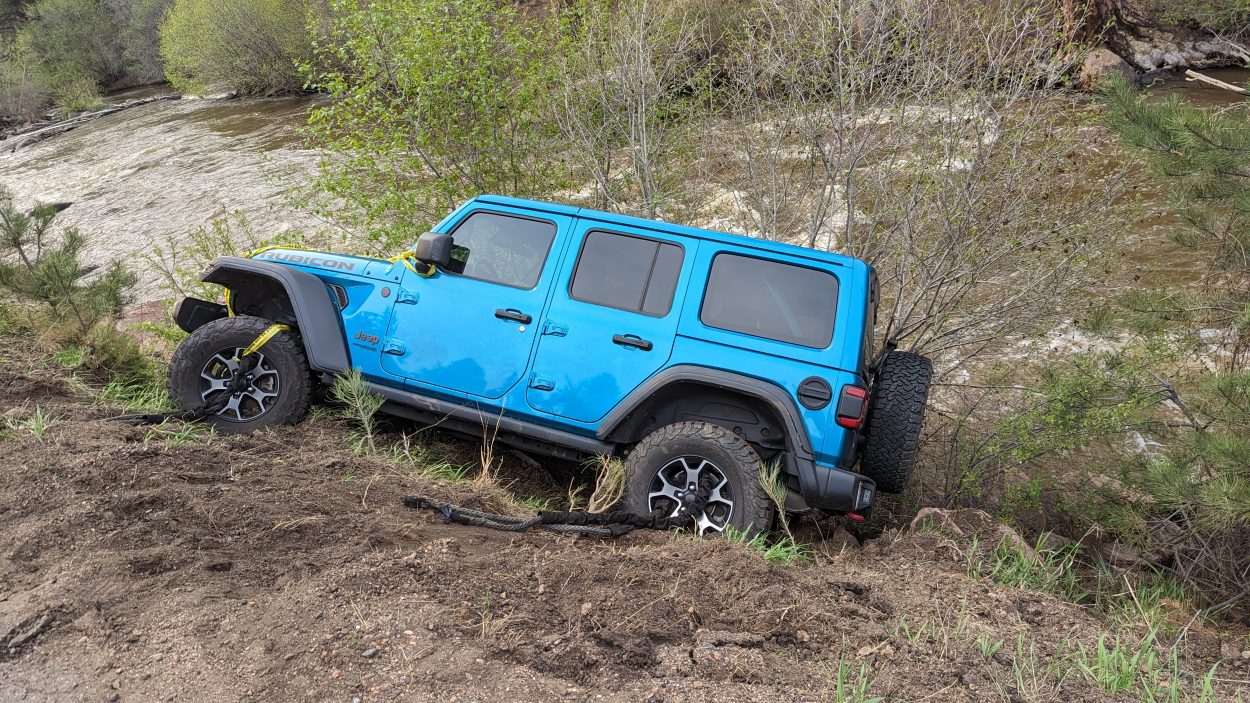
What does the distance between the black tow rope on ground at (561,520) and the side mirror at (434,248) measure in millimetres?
1408

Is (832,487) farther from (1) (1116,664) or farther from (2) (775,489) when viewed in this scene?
(1) (1116,664)

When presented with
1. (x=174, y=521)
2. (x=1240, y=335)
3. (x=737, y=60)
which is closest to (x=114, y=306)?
(x=174, y=521)

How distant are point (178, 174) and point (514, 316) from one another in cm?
1595

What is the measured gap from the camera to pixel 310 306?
5.36 meters

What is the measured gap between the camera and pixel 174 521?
366 centimetres

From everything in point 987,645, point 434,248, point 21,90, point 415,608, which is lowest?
point 987,645

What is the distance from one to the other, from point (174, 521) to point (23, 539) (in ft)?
1.74

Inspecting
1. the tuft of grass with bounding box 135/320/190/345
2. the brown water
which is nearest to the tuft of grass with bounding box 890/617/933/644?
the tuft of grass with bounding box 135/320/190/345

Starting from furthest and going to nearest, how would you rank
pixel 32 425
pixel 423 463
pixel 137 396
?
pixel 137 396, pixel 423 463, pixel 32 425

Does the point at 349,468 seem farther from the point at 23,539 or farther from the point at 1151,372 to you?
the point at 1151,372

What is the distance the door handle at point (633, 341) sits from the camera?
15.9ft

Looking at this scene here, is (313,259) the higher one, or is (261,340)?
(313,259)

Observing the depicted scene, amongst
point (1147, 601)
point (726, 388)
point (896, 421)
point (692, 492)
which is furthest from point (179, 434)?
point (1147, 601)

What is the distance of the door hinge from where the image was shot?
16.4ft
